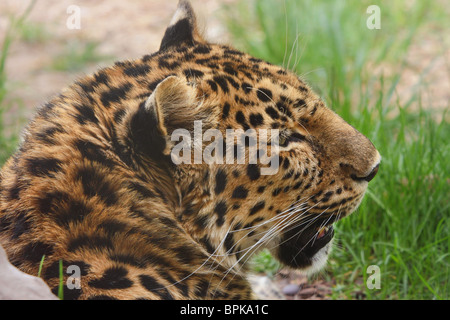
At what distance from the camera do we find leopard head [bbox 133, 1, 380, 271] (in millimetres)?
3338

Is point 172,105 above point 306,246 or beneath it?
above

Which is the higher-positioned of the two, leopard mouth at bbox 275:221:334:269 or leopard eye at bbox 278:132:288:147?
leopard eye at bbox 278:132:288:147

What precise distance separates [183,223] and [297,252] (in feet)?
3.57

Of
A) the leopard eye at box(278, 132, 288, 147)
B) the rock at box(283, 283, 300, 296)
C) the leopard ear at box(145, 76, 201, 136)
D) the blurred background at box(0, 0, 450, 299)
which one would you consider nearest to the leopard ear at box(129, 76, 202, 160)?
the leopard ear at box(145, 76, 201, 136)

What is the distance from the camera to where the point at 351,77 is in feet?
25.2

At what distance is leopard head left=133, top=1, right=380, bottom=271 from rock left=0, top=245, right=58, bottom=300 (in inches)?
36.0

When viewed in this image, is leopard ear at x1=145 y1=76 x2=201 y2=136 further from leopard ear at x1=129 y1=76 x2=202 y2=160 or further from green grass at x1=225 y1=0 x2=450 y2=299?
green grass at x1=225 y1=0 x2=450 y2=299

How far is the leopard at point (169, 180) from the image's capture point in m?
3.03

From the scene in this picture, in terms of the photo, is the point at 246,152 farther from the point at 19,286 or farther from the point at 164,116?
the point at 19,286

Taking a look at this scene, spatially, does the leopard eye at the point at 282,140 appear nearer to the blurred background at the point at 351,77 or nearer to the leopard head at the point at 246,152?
the leopard head at the point at 246,152

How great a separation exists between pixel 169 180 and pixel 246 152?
0.49m

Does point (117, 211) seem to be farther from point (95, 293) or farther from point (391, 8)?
point (391, 8)

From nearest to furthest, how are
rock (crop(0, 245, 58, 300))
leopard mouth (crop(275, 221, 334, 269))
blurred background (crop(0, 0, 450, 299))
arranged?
rock (crop(0, 245, 58, 300)), leopard mouth (crop(275, 221, 334, 269)), blurred background (crop(0, 0, 450, 299))

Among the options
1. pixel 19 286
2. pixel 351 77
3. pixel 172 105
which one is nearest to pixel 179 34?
pixel 172 105
